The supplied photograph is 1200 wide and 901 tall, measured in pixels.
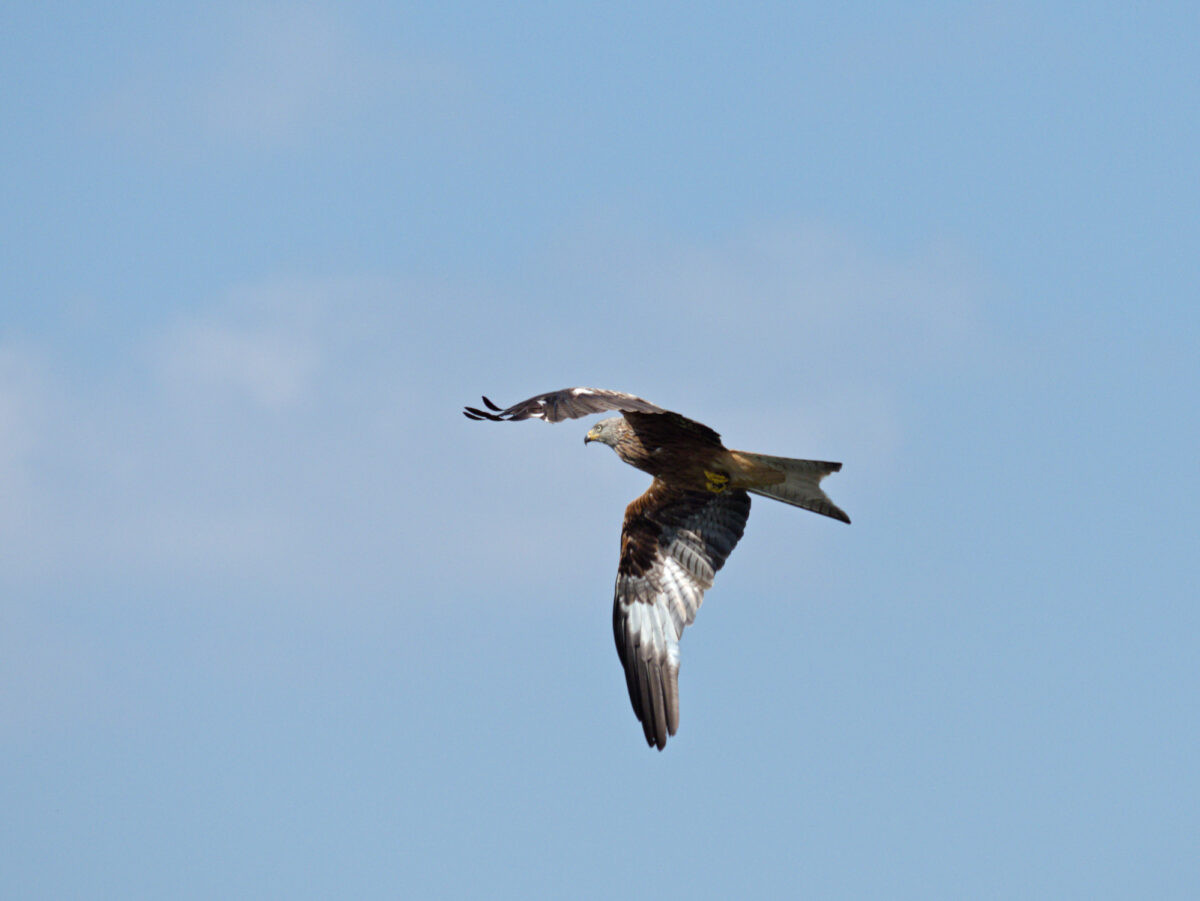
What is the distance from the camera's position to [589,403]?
1016 centimetres

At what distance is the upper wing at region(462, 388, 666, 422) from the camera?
998 centimetres

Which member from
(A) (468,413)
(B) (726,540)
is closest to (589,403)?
(A) (468,413)

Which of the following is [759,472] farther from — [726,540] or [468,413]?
[468,413]

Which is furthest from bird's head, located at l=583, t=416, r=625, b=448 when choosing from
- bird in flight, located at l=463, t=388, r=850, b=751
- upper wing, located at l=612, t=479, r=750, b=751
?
upper wing, located at l=612, t=479, r=750, b=751

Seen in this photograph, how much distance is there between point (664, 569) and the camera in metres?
13.7

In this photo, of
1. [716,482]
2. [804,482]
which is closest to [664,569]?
[716,482]

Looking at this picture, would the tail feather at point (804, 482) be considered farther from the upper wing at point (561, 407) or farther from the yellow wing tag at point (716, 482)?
the upper wing at point (561, 407)

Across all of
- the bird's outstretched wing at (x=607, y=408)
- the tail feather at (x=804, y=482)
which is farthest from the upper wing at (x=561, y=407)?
the tail feather at (x=804, y=482)

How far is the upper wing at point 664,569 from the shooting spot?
13117 millimetres

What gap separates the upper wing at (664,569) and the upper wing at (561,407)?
2.70 meters

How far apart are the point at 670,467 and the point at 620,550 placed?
1587 millimetres

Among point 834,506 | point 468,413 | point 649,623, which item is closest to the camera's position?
point 468,413

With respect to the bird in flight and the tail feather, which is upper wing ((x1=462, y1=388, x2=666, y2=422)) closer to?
the bird in flight

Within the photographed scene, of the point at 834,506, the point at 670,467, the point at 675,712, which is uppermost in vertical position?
the point at 670,467
